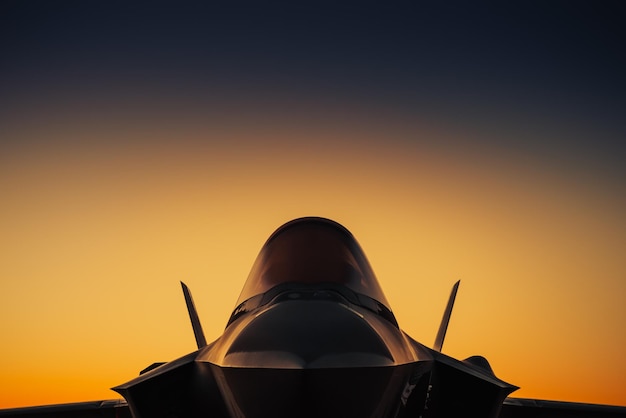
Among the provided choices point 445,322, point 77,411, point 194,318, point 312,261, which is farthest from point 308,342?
point 194,318

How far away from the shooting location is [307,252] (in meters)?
5.01

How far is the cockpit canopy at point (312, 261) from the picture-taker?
482 cm

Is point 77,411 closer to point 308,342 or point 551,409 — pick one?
point 551,409

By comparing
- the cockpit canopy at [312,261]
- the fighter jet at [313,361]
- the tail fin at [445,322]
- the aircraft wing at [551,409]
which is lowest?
the aircraft wing at [551,409]

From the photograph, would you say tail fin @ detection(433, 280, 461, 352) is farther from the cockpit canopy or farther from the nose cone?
the nose cone

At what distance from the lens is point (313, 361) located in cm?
314

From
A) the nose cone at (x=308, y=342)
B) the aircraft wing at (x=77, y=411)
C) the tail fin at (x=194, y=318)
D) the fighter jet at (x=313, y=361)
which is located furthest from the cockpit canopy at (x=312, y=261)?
the tail fin at (x=194, y=318)

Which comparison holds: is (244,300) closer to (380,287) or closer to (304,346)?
(380,287)

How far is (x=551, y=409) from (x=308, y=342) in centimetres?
674

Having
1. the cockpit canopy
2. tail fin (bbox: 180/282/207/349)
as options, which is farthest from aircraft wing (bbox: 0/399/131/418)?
the cockpit canopy

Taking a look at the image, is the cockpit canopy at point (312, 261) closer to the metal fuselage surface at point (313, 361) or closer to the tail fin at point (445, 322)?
the metal fuselage surface at point (313, 361)

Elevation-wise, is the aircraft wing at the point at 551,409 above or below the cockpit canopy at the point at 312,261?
below

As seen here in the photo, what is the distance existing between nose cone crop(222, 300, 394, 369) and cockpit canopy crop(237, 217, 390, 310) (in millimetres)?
992

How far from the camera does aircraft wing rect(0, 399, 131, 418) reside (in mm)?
9141
